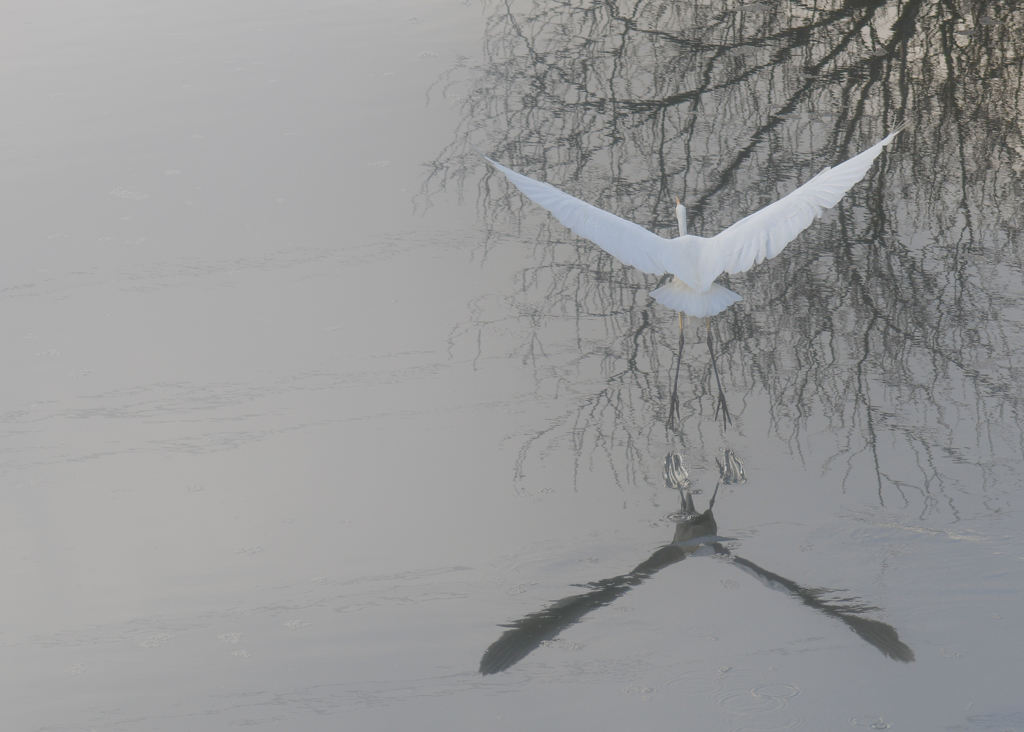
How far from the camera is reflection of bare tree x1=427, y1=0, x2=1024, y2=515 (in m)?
3.57

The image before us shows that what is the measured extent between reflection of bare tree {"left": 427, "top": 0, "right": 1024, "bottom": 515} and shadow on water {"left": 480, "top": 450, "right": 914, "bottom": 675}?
1.49 ft

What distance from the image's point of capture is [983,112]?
17.9 ft

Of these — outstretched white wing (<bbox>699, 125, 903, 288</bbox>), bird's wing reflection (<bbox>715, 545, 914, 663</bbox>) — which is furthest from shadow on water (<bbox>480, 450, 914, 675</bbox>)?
outstretched white wing (<bbox>699, 125, 903, 288</bbox>)

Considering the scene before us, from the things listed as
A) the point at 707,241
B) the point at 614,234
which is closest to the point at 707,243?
the point at 707,241

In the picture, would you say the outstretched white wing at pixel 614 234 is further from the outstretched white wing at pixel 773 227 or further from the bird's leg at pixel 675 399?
the bird's leg at pixel 675 399

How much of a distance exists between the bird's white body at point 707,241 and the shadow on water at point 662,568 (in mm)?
794

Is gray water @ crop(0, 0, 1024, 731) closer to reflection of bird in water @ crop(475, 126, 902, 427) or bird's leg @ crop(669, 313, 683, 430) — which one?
bird's leg @ crop(669, 313, 683, 430)

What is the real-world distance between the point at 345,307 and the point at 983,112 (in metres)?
3.92

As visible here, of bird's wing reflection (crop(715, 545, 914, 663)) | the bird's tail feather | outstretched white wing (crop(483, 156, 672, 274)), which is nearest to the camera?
bird's wing reflection (crop(715, 545, 914, 663))

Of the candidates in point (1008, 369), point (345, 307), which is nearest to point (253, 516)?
point (345, 307)

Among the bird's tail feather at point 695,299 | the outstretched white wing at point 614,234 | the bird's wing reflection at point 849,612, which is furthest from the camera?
the outstretched white wing at point 614,234

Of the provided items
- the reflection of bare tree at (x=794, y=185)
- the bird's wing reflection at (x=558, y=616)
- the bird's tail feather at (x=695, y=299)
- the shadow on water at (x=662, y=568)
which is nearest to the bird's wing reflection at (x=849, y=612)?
the shadow on water at (x=662, y=568)

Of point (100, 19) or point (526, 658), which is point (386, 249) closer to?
point (526, 658)

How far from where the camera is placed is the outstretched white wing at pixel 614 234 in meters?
3.54
